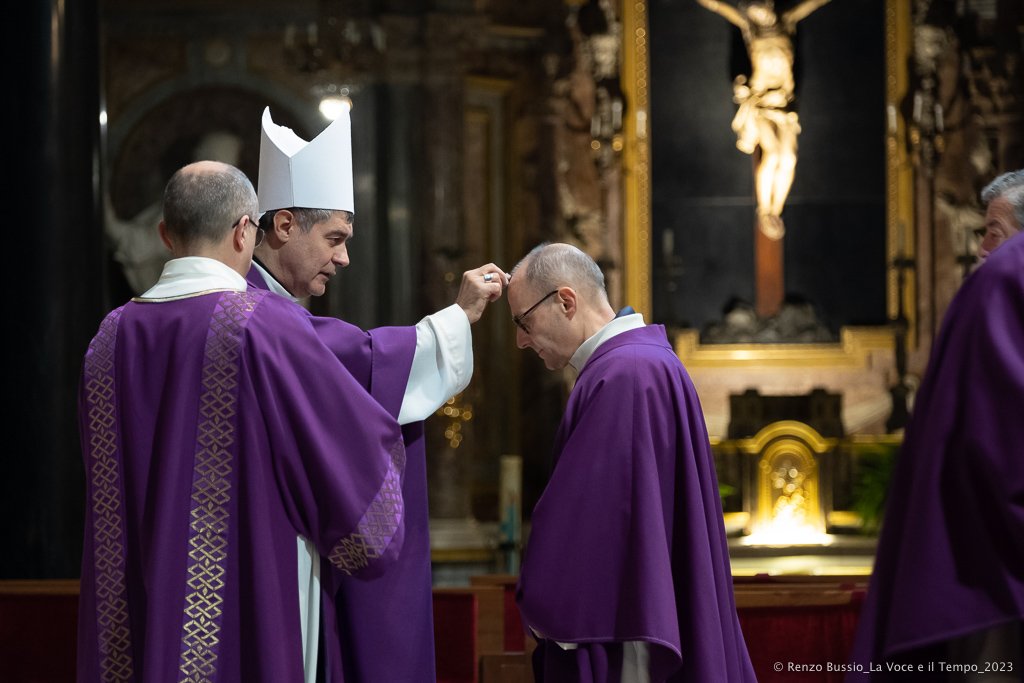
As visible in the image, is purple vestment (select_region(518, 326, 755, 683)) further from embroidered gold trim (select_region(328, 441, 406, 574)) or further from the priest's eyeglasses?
embroidered gold trim (select_region(328, 441, 406, 574))

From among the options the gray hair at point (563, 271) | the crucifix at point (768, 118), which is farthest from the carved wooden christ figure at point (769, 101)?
the gray hair at point (563, 271)

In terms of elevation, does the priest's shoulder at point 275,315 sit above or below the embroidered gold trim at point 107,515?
above

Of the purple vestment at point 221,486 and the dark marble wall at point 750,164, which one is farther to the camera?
the dark marble wall at point 750,164

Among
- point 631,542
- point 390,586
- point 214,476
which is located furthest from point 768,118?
point 214,476

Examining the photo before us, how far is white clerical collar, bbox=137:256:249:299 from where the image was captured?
287cm

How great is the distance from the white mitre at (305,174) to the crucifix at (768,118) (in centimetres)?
740

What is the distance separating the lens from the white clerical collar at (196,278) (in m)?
2.87

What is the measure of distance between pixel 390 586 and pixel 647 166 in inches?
306

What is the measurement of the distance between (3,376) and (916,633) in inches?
164

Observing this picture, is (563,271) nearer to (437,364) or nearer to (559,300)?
(559,300)

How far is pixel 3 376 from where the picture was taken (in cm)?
533

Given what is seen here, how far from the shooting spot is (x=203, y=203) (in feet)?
9.36

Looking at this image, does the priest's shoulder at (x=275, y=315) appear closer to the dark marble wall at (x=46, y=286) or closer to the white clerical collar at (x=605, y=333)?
the white clerical collar at (x=605, y=333)

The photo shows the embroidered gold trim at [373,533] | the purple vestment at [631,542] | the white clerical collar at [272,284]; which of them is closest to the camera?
the embroidered gold trim at [373,533]
